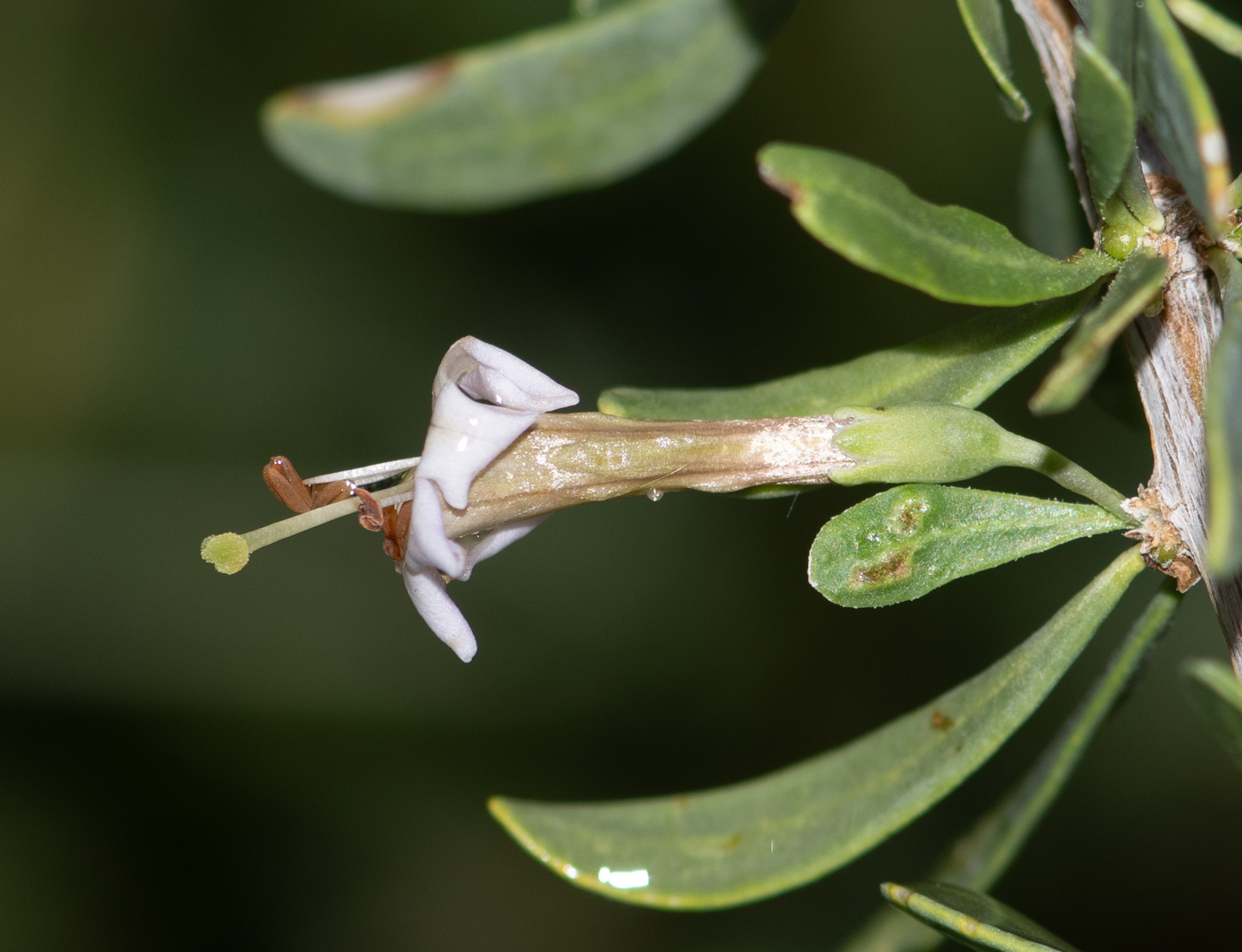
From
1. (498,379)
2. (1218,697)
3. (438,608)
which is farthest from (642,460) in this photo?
(1218,697)

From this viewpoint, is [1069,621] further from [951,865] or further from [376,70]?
[376,70]

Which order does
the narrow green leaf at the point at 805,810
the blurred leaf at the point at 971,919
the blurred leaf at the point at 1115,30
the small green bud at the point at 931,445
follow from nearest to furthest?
1. the blurred leaf at the point at 1115,30
2. the blurred leaf at the point at 971,919
3. the small green bud at the point at 931,445
4. the narrow green leaf at the point at 805,810

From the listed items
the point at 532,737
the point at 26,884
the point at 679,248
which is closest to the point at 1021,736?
the point at 532,737

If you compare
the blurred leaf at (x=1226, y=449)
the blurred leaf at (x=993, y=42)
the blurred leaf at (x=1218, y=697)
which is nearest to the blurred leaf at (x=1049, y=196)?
the blurred leaf at (x=993, y=42)

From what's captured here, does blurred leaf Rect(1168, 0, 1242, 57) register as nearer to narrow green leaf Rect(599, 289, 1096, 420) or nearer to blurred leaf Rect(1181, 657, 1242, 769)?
narrow green leaf Rect(599, 289, 1096, 420)

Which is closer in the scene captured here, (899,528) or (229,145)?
(899,528)

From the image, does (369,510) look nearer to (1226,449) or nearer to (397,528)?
(397,528)

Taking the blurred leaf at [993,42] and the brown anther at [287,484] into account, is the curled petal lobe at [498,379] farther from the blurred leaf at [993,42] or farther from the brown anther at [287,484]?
the blurred leaf at [993,42]
